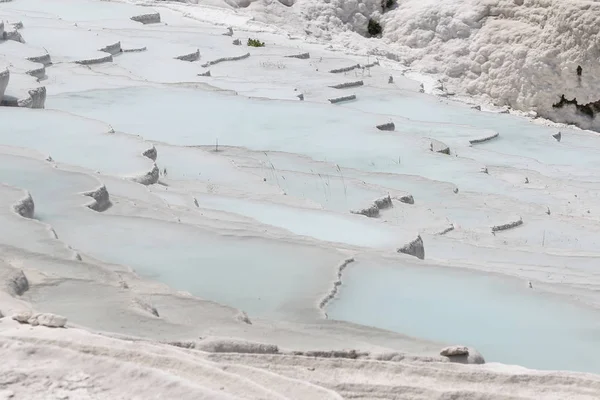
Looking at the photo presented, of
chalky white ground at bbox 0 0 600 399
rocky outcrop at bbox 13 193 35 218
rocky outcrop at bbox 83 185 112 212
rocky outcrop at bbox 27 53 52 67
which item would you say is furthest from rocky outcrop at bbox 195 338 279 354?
rocky outcrop at bbox 27 53 52 67

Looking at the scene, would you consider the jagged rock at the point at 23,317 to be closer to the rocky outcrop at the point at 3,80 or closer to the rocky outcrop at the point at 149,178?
the rocky outcrop at the point at 149,178

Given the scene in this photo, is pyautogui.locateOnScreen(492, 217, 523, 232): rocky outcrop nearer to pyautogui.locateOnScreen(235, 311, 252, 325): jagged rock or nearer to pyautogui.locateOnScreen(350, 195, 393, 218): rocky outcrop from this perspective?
pyautogui.locateOnScreen(350, 195, 393, 218): rocky outcrop

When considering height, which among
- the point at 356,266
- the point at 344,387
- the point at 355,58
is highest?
the point at 344,387

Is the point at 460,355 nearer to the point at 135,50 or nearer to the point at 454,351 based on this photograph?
the point at 454,351

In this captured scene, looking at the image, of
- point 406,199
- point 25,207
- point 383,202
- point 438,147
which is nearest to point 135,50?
point 438,147

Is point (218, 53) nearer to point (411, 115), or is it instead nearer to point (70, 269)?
point (411, 115)

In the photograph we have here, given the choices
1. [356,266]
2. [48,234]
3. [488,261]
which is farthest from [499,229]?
[48,234]
